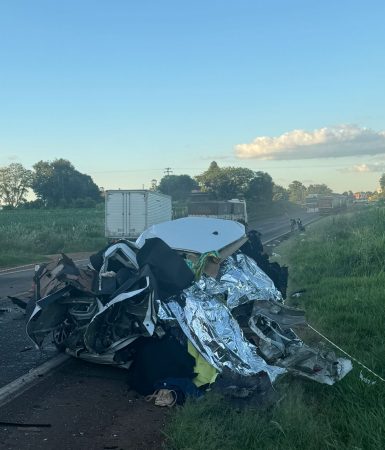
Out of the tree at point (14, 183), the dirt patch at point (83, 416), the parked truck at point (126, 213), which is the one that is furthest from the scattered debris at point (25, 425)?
the tree at point (14, 183)

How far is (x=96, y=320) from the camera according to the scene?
540 cm

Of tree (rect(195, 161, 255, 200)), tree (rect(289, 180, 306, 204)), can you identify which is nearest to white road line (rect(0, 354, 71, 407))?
tree (rect(195, 161, 255, 200))

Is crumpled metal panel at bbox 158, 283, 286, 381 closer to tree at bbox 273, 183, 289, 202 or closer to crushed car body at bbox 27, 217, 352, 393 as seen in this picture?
crushed car body at bbox 27, 217, 352, 393

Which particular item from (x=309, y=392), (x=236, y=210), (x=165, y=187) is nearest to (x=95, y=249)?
(x=236, y=210)

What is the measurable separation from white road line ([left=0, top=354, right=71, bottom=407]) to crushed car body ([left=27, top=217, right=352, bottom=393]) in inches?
7.4

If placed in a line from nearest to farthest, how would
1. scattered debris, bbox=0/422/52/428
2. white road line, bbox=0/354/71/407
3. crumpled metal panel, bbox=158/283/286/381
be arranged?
1. scattered debris, bbox=0/422/52/428
2. white road line, bbox=0/354/71/407
3. crumpled metal panel, bbox=158/283/286/381

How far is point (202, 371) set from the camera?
16.7ft

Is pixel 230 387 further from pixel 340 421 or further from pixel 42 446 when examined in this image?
pixel 42 446

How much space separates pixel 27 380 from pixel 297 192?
17460 cm

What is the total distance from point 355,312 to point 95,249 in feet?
67.0

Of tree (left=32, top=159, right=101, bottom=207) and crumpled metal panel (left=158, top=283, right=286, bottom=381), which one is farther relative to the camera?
tree (left=32, top=159, right=101, bottom=207)

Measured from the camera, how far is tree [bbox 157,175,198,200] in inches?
3831

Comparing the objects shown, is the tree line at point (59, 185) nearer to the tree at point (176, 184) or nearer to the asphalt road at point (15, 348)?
the tree at point (176, 184)

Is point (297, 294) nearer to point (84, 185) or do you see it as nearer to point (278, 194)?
point (84, 185)
